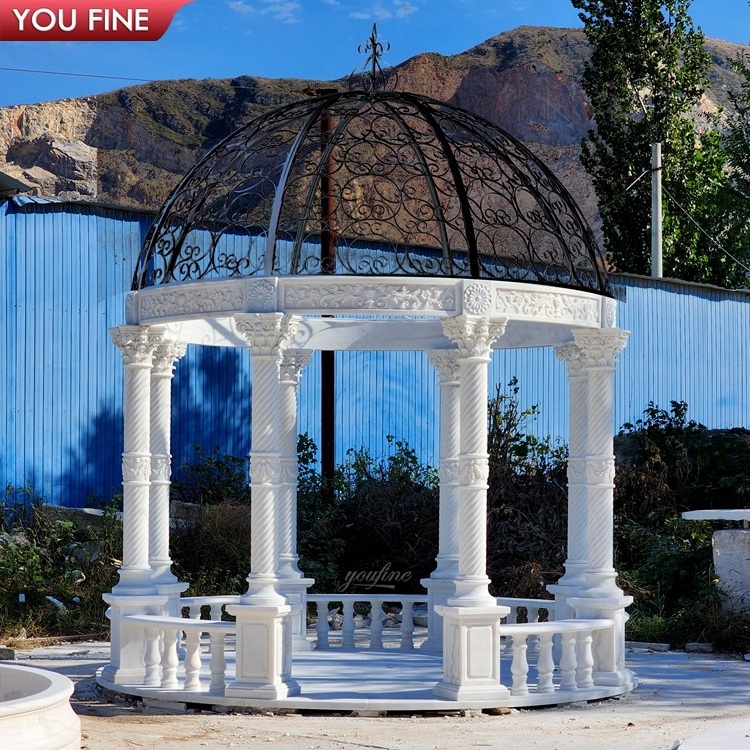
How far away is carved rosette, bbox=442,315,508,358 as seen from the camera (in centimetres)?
1006

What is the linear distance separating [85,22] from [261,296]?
9662 millimetres

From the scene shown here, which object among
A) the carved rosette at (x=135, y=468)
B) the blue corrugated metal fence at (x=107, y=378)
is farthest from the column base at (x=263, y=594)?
the blue corrugated metal fence at (x=107, y=378)

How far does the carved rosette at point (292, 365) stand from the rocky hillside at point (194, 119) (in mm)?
36352

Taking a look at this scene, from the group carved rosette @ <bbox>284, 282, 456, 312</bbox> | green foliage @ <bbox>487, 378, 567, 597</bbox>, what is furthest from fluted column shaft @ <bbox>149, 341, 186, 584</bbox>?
green foliage @ <bbox>487, 378, 567, 597</bbox>

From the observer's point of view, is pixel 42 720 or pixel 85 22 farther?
pixel 85 22

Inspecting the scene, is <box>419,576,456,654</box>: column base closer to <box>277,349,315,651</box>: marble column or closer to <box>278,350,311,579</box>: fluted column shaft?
<box>277,349,315,651</box>: marble column

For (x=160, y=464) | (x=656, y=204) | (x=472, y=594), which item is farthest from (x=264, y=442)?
(x=656, y=204)

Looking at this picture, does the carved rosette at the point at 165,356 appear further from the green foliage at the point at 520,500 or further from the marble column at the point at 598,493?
the green foliage at the point at 520,500

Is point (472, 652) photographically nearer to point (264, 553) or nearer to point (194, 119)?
point (264, 553)

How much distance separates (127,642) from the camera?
1075cm

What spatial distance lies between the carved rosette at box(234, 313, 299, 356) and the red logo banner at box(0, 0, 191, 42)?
325 inches

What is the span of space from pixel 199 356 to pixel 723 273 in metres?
17.5

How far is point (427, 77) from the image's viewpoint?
5666cm

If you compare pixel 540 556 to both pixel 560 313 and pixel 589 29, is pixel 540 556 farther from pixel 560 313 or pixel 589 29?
pixel 589 29
